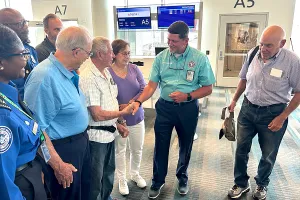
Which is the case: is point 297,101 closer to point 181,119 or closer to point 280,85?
point 280,85

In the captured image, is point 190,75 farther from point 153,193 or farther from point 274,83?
point 153,193

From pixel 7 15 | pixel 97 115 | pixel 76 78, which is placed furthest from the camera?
pixel 7 15

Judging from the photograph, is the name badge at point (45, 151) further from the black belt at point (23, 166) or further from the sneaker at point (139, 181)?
the sneaker at point (139, 181)

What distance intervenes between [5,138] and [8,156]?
7 cm

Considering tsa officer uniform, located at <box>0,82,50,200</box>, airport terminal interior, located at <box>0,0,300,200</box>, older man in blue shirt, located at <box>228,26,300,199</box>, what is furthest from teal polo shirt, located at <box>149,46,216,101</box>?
tsa officer uniform, located at <box>0,82,50,200</box>

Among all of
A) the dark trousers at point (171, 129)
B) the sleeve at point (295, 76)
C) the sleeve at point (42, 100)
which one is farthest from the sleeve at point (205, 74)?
the sleeve at point (42, 100)

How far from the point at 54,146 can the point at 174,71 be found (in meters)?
1.16

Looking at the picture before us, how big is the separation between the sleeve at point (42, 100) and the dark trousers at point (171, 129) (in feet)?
3.52

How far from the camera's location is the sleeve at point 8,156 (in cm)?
86

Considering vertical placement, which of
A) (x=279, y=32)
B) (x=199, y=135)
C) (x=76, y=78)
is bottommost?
(x=199, y=135)

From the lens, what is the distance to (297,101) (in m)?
1.88

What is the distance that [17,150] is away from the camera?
938 millimetres

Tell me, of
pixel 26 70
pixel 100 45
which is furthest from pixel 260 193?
pixel 26 70

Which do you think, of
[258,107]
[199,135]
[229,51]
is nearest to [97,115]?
[258,107]
